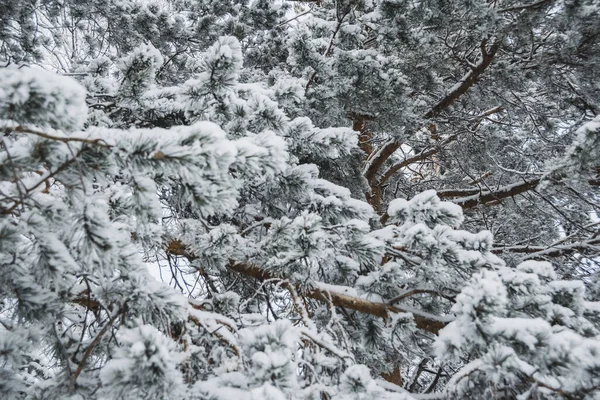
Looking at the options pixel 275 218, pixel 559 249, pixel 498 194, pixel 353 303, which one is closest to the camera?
pixel 353 303

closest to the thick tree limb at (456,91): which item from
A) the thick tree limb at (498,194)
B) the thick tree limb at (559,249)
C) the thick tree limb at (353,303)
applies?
the thick tree limb at (498,194)

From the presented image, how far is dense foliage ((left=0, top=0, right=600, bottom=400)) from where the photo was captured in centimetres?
138

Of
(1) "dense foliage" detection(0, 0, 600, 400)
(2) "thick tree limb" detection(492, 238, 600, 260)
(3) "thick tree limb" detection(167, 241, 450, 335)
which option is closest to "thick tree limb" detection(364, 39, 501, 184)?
(1) "dense foliage" detection(0, 0, 600, 400)

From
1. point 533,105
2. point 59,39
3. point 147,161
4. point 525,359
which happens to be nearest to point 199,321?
point 147,161

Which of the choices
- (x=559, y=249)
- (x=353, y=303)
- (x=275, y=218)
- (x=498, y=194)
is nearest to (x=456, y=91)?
(x=498, y=194)

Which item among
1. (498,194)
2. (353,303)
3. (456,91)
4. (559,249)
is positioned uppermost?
(456,91)

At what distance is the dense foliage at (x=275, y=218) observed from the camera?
54.5 inches

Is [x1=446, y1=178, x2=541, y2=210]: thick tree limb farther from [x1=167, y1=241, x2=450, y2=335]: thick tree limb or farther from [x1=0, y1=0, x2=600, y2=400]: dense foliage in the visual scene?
[x1=167, y1=241, x2=450, y2=335]: thick tree limb

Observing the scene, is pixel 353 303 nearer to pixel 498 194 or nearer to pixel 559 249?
pixel 559 249

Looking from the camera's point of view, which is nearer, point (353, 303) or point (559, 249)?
point (353, 303)

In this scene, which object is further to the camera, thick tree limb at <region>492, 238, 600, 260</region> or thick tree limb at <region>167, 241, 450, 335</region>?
thick tree limb at <region>492, 238, 600, 260</region>

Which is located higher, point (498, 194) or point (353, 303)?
point (498, 194)

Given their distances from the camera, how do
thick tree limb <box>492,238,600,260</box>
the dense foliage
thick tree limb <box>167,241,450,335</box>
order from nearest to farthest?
the dense foliage
thick tree limb <box>167,241,450,335</box>
thick tree limb <box>492,238,600,260</box>

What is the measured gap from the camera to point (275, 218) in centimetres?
324
